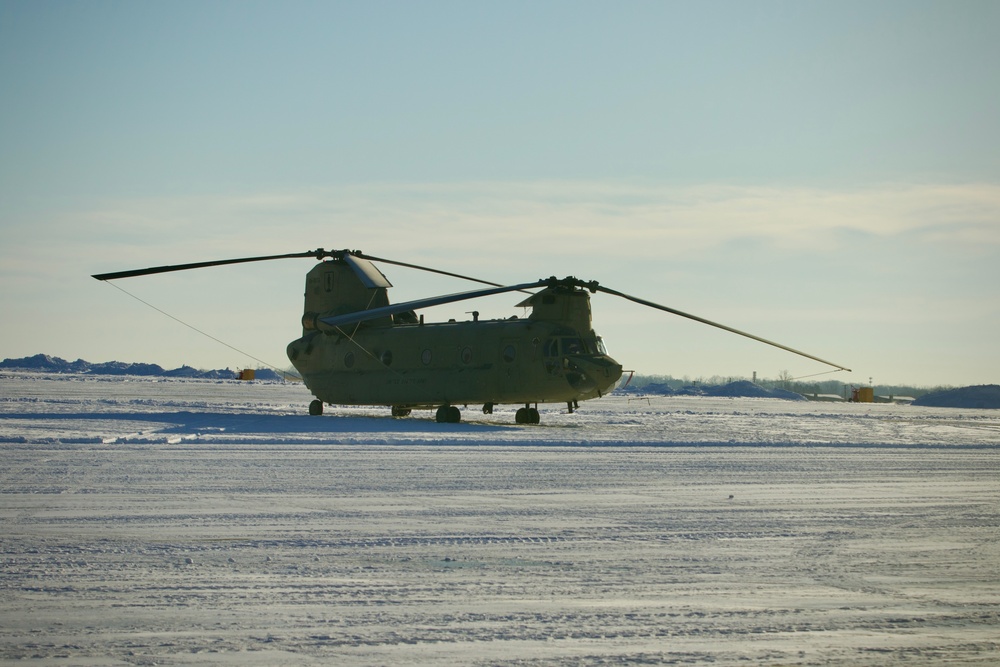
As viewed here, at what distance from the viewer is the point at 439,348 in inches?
1211

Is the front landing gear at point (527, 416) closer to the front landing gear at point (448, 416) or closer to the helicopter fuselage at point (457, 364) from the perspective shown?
the helicopter fuselage at point (457, 364)

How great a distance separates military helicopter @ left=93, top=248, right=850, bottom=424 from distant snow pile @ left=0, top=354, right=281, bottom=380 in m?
55.6

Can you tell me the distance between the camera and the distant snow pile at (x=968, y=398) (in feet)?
214

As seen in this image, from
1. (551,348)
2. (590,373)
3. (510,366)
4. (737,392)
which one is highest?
(551,348)

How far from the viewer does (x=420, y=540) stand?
8.95 metres

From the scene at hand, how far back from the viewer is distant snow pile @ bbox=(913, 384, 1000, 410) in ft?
214

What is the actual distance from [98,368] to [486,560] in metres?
96.5

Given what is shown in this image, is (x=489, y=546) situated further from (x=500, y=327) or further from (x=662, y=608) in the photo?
(x=500, y=327)

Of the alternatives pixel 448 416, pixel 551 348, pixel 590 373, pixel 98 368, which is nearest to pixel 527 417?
pixel 448 416

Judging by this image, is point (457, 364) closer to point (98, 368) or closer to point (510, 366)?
point (510, 366)

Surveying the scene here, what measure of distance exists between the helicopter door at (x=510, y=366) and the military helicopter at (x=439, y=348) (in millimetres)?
29

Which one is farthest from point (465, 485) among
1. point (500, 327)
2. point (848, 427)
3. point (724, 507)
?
point (848, 427)

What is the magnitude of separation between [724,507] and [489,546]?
391 centimetres

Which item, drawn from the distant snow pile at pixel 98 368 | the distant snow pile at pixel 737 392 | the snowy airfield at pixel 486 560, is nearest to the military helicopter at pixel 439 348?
the snowy airfield at pixel 486 560
